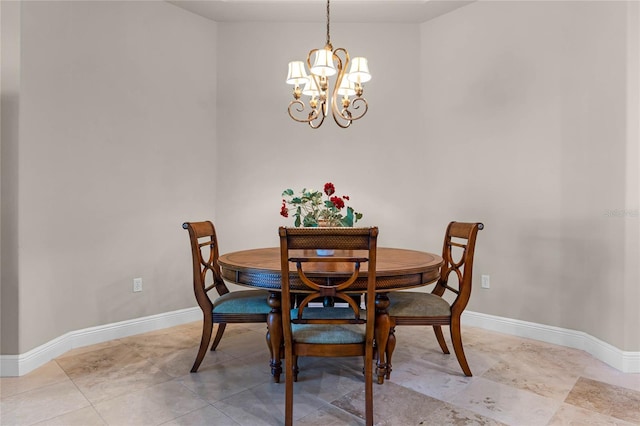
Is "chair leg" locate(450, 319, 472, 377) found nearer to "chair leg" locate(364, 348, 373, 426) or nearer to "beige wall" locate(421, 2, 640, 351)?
"chair leg" locate(364, 348, 373, 426)

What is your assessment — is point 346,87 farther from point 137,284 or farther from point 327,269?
point 137,284

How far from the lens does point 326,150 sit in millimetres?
3676

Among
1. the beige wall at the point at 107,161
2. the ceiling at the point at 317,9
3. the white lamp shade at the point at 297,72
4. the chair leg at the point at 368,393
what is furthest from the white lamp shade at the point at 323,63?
the chair leg at the point at 368,393

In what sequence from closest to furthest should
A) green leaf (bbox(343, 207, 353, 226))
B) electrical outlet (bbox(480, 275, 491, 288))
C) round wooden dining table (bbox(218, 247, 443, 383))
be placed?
1. round wooden dining table (bbox(218, 247, 443, 383))
2. green leaf (bbox(343, 207, 353, 226))
3. electrical outlet (bbox(480, 275, 491, 288))

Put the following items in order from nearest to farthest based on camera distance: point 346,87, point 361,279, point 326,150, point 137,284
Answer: point 361,279 < point 346,87 < point 137,284 < point 326,150

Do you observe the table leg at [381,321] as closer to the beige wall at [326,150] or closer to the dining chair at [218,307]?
the dining chair at [218,307]

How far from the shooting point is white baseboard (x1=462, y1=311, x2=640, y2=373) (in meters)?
2.34

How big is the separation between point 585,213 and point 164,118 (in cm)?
350

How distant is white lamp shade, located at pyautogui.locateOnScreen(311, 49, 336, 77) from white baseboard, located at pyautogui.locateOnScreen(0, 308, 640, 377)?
7.96 ft

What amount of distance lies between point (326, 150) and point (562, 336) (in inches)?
99.9

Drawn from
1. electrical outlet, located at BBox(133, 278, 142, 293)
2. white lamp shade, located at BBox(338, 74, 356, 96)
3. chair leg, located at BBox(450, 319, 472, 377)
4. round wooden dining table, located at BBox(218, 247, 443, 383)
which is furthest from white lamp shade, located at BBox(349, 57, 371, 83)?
electrical outlet, located at BBox(133, 278, 142, 293)

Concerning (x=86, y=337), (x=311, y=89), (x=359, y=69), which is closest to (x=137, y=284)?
(x=86, y=337)

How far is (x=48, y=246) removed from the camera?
2582 mm

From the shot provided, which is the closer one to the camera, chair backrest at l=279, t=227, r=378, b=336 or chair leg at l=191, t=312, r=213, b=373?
chair backrest at l=279, t=227, r=378, b=336
